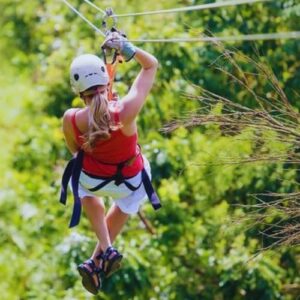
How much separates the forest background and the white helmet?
3.52m

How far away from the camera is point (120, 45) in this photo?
5.30 meters

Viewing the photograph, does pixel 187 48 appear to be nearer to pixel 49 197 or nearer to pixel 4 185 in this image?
pixel 49 197

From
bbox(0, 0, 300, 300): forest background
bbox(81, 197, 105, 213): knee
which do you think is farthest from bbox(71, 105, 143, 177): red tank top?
bbox(0, 0, 300, 300): forest background

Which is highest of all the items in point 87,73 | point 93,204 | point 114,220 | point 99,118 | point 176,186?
point 87,73

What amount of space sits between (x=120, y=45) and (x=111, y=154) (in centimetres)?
51

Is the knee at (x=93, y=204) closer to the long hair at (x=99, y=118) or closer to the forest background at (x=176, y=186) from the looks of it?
the long hair at (x=99, y=118)

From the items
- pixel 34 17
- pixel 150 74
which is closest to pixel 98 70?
pixel 150 74

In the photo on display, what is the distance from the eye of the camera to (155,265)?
10195 millimetres

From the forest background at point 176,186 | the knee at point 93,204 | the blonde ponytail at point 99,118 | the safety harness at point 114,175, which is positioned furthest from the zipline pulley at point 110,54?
the forest background at point 176,186

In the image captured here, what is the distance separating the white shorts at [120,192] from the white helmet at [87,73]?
0.47 m

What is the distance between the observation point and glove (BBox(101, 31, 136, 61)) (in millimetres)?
5277

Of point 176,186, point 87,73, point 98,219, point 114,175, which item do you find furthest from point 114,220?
point 176,186

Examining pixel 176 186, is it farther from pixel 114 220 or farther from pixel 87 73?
pixel 87 73

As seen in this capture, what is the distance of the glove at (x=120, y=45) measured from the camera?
528 cm
